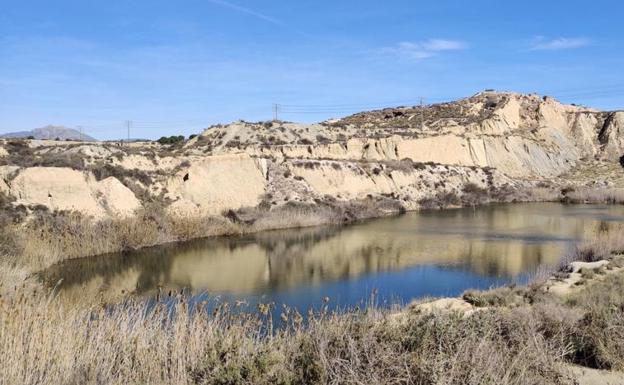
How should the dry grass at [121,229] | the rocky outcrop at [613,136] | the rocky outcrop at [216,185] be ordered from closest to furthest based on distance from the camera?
1. the dry grass at [121,229]
2. the rocky outcrop at [216,185]
3. the rocky outcrop at [613,136]

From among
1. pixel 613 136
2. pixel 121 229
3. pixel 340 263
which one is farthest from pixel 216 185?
pixel 613 136

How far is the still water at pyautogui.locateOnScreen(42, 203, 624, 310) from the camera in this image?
19922mm

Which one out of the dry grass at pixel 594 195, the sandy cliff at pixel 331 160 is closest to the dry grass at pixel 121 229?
the sandy cliff at pixel 331 160

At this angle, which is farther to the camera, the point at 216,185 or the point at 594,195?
the point at 594,195

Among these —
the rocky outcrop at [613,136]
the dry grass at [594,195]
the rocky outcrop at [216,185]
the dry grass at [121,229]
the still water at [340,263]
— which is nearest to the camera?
the still water at [340,263]

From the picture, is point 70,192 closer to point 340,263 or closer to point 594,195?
point 340,263

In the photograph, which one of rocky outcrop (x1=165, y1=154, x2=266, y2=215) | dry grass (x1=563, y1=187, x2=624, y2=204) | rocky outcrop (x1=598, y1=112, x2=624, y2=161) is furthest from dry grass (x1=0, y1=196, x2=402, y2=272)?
rocky outcrop (x1=598, y1=112, x2=624, y2=161)

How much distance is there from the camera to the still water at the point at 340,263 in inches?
784

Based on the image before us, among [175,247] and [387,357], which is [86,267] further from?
[387,357]

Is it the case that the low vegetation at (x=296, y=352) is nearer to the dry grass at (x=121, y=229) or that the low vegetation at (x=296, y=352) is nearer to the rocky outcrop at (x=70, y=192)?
the dry grass at (x=121, y=229)

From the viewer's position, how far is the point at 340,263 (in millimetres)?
26250

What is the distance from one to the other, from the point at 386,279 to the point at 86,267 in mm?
13293

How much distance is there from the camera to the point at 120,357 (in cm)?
684

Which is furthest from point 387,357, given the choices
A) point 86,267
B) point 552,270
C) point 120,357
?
point 86,267
